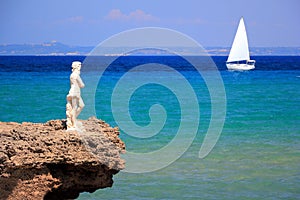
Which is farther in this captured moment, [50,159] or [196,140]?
[196,140]

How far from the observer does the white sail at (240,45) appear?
69.4 m

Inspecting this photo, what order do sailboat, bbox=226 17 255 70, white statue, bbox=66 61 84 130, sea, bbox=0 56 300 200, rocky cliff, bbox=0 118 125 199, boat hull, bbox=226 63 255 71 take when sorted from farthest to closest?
boat hull, bbox=226 63 255 71, sailboat, bbox=226 17 255 70, sea, bbox=0 56 300 200, white statue, bbox=66 61 84 130, rocky cliff, bbox=0 118 125 199

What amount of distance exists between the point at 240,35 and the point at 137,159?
5444cm

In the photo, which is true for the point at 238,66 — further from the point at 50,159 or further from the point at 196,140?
the point at 50,159

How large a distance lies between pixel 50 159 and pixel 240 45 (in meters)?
63.9

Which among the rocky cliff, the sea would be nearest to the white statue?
the rocky cliff

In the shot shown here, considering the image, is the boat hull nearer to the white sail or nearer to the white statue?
the white sail

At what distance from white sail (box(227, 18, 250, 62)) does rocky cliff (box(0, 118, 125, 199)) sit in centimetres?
6054

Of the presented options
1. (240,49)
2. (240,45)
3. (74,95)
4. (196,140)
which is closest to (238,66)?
(240,49)

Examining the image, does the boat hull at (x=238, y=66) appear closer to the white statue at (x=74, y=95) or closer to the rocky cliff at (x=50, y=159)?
the white statue at (x=74, y=95)

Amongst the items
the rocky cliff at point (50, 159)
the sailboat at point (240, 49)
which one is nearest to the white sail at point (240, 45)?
the sailboat at point (240, 49)

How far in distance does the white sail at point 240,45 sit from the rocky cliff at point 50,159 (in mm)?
60541

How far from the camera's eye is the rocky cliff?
9422mm

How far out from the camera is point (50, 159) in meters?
9.42
